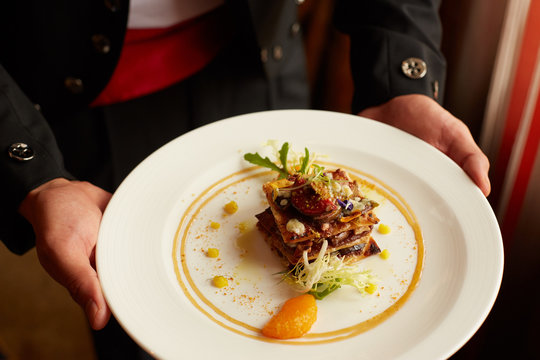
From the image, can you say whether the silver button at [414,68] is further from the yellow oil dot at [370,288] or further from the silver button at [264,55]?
the yellow oil dot at [370,288]

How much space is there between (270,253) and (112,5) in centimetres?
117

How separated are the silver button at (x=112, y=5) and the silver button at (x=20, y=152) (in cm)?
64

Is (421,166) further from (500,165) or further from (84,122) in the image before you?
(84,122)

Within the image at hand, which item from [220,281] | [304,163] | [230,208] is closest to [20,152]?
[230,208]

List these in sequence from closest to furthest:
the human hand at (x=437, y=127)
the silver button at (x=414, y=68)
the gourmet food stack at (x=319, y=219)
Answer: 1. the gourmet food stack at (x=319, y=219)
2. the human hand at (x=437, y=127)
3. the silver button at (x=414, y=68)

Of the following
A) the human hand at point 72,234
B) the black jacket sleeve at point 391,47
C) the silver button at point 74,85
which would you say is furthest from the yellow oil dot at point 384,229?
the silver button at point 74,85

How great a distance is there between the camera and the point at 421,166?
6.18 feet

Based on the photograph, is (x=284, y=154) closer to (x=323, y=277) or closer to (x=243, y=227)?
(x=243, y=227)

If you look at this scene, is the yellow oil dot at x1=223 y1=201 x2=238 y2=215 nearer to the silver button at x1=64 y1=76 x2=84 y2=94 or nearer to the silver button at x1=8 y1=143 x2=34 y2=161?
the silver button at x1=8 y1=143 x2=34 y2=161

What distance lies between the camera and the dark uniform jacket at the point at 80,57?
1948 mm

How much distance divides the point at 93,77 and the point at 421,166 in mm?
1437

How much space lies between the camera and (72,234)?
1.66 m

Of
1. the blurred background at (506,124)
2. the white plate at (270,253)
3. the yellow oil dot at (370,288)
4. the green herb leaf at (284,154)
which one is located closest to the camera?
the white plate at (270,253)

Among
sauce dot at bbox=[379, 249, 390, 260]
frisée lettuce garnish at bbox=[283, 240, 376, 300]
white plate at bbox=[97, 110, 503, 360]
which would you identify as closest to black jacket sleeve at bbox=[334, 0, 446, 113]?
white plate at bbox=[97, 110, 503, 360]
